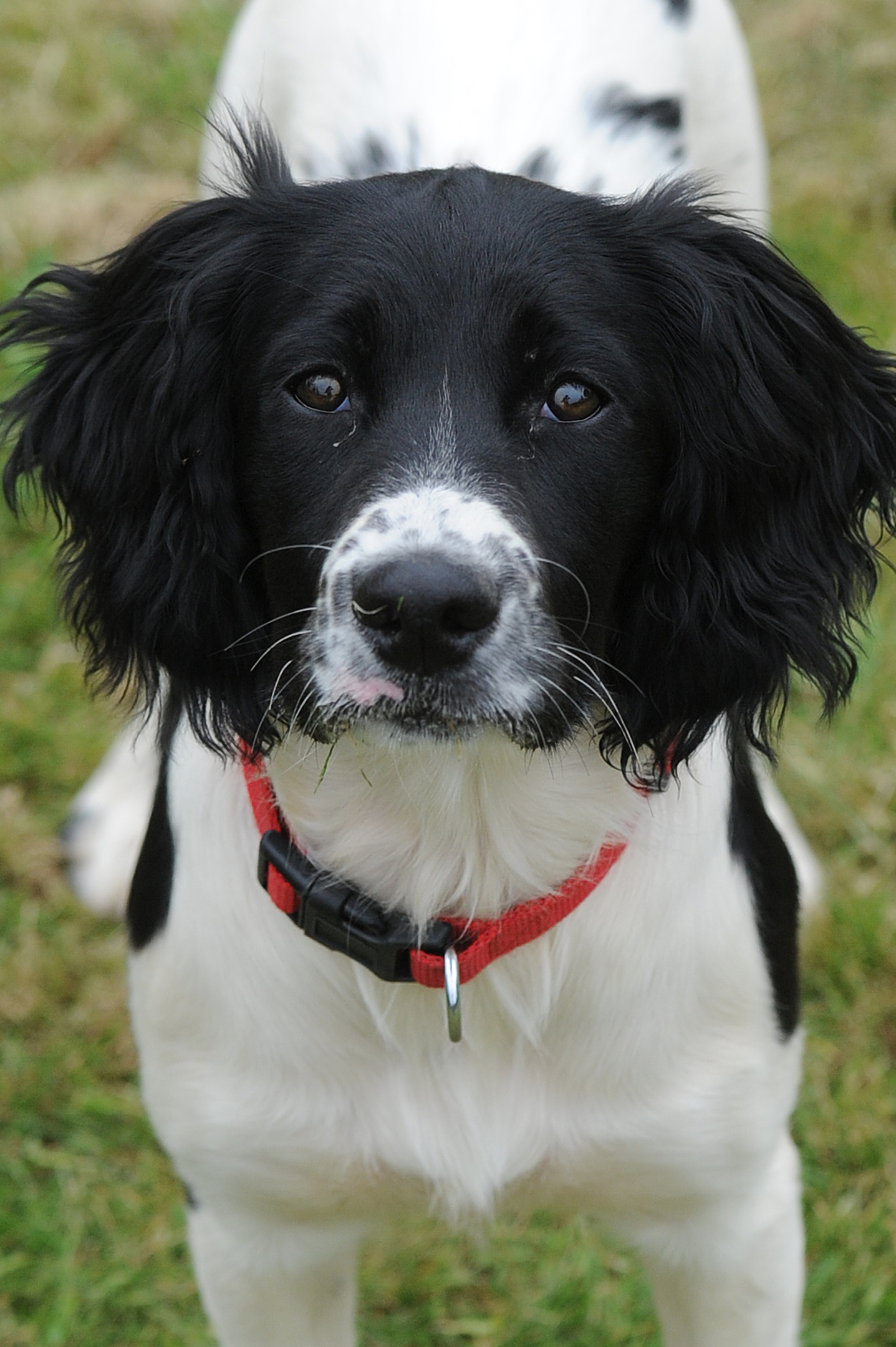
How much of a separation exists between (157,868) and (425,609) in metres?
0.89

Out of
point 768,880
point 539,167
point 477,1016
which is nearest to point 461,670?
point 477,1016

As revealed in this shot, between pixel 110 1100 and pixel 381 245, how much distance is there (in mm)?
1901

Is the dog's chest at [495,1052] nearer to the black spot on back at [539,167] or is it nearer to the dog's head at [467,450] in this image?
the dog's head at [467,450]

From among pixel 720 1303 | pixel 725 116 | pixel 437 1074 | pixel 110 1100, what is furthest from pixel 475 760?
pixel 725 116

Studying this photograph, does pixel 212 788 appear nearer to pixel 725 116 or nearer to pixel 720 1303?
pixel 720 1303

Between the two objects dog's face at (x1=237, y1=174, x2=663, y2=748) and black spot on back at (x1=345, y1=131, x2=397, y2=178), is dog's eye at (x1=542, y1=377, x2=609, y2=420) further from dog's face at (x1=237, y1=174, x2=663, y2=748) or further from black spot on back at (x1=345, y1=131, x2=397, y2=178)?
black spot on back at (x1=345, y1=131, x2=397, y2=178)

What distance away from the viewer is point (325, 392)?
2.06 m

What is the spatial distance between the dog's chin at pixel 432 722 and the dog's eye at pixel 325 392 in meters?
0.35

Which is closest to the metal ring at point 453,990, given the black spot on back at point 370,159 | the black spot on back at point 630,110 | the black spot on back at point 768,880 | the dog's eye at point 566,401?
the black spot on back at point 768,880

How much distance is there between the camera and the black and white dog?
201cm

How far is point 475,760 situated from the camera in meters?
2.24

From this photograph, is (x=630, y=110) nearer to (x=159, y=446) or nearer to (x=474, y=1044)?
(x=159, y=446)

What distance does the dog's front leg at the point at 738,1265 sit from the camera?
2.49m

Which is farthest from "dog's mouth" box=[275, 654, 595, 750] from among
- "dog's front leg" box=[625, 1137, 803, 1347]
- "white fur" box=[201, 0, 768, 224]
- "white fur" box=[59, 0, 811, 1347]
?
"white fur" box=[201, 0, 768, 224]
